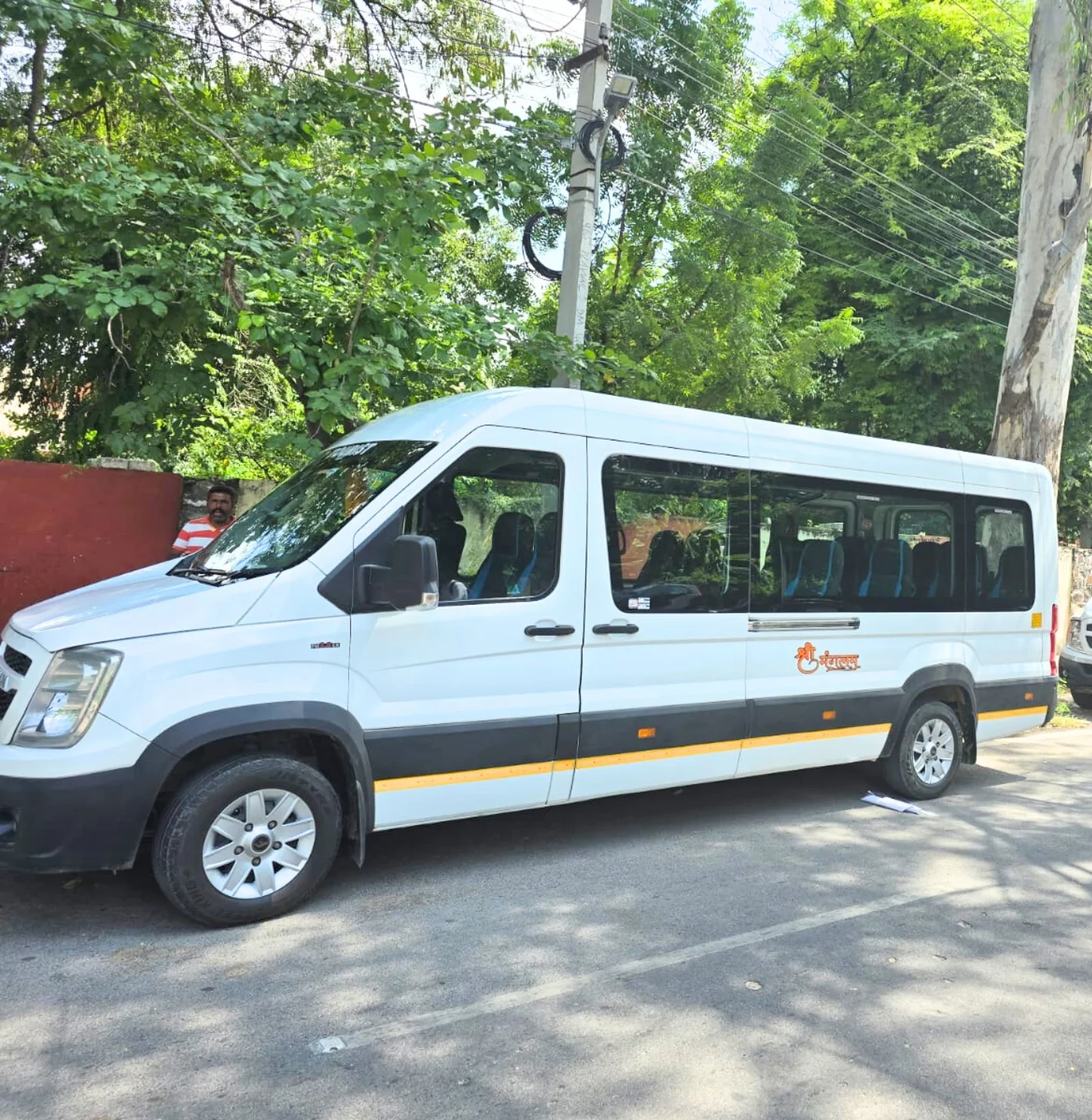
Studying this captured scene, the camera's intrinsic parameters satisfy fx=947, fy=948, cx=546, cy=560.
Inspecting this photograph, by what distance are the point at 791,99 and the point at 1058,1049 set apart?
1221 cm

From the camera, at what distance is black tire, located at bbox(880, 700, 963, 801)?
6531 mm

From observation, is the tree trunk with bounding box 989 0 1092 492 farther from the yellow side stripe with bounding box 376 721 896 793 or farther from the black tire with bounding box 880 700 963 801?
the yellow side stripe with bounding box 376 721 896 793

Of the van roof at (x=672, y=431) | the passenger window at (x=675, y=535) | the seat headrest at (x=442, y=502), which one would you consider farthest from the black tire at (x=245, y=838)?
the passenger window at (x=675, y=535)

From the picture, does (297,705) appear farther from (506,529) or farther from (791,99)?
(791,99)

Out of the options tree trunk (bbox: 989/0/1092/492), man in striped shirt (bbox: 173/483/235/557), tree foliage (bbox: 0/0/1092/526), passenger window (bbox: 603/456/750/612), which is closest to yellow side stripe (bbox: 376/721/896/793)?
passenger window (bbox: 603/456/750/612)

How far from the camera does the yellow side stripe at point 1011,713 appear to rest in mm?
6930

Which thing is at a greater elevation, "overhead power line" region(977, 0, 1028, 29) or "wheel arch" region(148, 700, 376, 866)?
"overhead power line" region(977, 0, 1028, 29)

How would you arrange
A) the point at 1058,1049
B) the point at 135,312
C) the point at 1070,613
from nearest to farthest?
the point at 1058,1049 < the point at 135,312 < the point at 1070,613

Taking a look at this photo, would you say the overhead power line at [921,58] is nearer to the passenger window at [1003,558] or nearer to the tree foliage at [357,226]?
the tree foliage at [357,226]

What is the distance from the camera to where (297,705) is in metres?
4.04

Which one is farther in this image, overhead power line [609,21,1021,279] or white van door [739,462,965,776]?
overhead power line [609,21,1021,279]

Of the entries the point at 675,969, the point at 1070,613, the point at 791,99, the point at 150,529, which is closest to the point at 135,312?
the point at 150,529

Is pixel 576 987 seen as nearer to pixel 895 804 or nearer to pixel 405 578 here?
pixel 405 578

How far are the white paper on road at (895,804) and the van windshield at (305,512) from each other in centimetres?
409
